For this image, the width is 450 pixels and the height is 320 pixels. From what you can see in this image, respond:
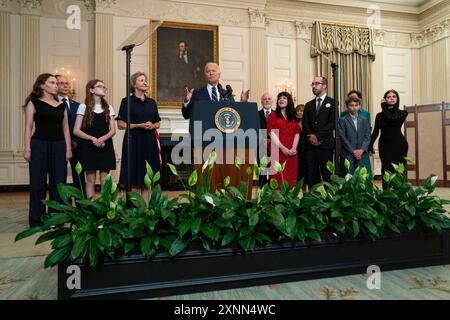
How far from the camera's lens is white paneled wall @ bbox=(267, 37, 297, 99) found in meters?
8.19

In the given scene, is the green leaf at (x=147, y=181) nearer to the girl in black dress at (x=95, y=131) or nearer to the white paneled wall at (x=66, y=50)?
the girl in black dress at (x=95, y=131)

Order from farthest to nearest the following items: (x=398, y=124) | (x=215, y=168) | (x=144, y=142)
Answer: (x=398, y=124)
(x=144, y=142)
(x=215, y=168)

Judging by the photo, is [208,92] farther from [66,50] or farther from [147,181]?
[66,50]

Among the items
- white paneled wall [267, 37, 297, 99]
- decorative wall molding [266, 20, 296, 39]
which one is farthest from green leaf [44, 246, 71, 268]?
decorative wall molding [266, 20, 296, 39]

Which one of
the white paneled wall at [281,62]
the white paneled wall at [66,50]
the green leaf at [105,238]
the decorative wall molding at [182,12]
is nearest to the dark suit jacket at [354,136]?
the green leaf at [105,238]

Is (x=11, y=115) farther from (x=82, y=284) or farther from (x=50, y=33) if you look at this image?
(x=82, y=284)

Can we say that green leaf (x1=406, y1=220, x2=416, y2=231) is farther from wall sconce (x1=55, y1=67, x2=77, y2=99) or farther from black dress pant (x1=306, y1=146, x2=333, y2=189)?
wall sconce (x1=55, y1=67, x2=77, y2=99)

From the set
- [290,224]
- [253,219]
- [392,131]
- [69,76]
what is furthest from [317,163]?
[69,76]

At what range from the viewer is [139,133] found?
2.90 m

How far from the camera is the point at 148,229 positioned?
158 centimetres

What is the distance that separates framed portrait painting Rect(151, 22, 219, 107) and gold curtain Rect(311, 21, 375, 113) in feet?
8.55

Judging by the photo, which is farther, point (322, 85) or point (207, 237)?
point (322, 85)
